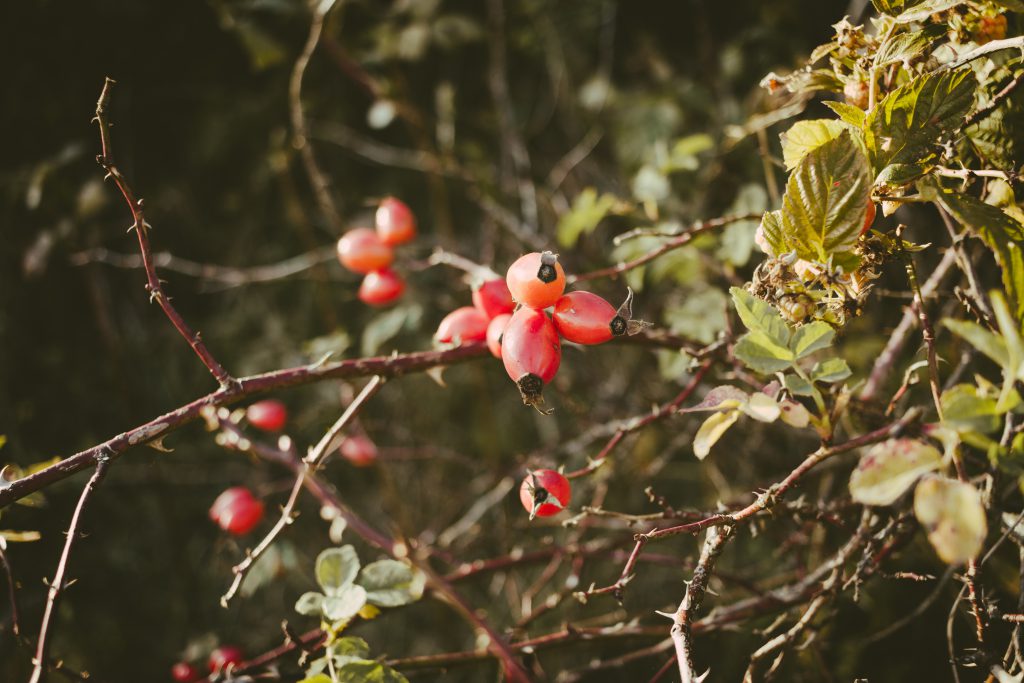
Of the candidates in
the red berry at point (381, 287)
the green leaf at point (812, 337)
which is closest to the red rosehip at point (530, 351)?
the green leaf at point (812, 337)

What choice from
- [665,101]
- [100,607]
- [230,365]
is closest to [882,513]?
[665,101]

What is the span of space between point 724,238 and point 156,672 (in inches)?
78.2

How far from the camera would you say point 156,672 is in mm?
1778

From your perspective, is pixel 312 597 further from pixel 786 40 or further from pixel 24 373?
pixel 786 40

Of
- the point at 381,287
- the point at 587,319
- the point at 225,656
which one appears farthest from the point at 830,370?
the point at 225,656

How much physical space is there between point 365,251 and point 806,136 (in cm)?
92

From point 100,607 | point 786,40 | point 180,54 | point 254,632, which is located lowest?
point 254,632

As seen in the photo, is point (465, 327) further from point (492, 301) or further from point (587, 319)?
point (587, 319)

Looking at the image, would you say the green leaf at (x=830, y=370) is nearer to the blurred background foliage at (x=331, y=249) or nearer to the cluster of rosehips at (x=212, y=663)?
the blurred background foliage at (x=331, y=249)

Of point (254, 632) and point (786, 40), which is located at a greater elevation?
point (786, 40)

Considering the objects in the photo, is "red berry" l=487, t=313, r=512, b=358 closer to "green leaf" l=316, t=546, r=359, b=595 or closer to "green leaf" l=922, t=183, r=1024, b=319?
"green leaf" l=316, t=546, r=359, b=595

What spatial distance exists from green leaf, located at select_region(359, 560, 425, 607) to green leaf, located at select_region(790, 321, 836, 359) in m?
0.66

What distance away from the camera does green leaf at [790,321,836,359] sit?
632 mm

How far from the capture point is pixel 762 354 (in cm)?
65
